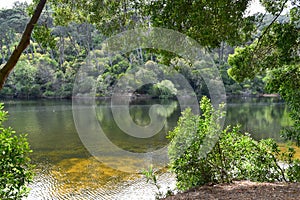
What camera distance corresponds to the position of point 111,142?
47.0ft

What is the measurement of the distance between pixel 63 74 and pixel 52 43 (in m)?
A: 35.1

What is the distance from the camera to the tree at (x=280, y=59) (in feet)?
17.0

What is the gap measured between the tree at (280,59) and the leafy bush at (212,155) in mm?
711

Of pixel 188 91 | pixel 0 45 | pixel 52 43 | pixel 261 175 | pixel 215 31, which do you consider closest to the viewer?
pixel 52 43

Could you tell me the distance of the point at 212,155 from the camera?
5.05m

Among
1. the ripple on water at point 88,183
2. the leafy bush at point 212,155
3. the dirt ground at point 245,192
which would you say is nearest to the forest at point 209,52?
the leafy bush at point 212,155

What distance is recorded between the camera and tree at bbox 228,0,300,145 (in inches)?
204

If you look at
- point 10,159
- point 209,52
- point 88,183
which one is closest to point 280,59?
point 209,52

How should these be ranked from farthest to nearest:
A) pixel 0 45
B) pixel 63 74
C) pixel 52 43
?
1. pixel 0 45
2. pixel 63 74
3. pixel 52 43

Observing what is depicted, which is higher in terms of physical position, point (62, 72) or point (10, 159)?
point (62, 72)

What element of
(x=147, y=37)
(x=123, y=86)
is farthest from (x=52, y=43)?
(x=123, y=86)

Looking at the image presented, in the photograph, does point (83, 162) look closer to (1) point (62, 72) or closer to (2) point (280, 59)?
(2) point (280, 59)

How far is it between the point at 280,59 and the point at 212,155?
7.58 feet

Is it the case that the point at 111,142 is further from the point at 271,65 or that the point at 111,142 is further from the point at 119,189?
the point at 271,65
